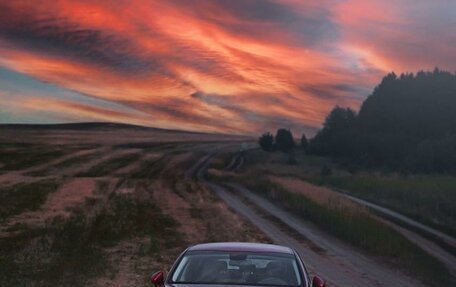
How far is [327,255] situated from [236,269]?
15979 millimetres

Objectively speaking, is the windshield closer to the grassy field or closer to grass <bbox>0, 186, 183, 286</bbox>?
grass <bbox>0, 186, 183, 286</bbox>

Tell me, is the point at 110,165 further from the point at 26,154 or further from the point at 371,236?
the point at 371,236

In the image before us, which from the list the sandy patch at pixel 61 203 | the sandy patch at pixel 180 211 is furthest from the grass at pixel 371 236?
the sandy patch at pixel 61 203

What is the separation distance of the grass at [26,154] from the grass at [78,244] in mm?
24523

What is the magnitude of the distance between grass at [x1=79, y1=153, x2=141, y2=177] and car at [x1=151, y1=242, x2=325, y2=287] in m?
46.0

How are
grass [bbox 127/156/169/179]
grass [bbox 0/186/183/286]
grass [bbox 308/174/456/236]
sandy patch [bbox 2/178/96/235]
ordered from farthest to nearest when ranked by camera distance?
grass [bbox 127/156/169/179]
grass [bbox 308/174/456/236]
sandy patch [bbox 2/178/96/235]
grass [bbox 0/186/183/286]

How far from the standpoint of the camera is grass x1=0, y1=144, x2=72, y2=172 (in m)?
57.9

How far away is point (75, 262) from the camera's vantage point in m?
19.5

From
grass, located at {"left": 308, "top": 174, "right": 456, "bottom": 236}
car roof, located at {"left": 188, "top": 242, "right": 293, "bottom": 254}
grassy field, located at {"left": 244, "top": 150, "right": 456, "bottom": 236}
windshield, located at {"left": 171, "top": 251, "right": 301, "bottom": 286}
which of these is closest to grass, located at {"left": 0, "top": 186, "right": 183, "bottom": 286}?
car roof, located at {"left": 188, "top": 242, "right": 293, "bottom": 254}

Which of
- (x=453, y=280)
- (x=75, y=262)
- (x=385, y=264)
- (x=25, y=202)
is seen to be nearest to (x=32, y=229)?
(x=75, y=262)

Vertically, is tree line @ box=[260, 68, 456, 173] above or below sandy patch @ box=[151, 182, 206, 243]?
above

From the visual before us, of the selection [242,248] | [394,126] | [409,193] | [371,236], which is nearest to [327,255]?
[371,236]

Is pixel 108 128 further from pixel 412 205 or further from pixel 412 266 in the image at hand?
pixel 412 266

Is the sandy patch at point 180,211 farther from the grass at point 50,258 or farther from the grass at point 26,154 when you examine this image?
the grass at point 26,154
